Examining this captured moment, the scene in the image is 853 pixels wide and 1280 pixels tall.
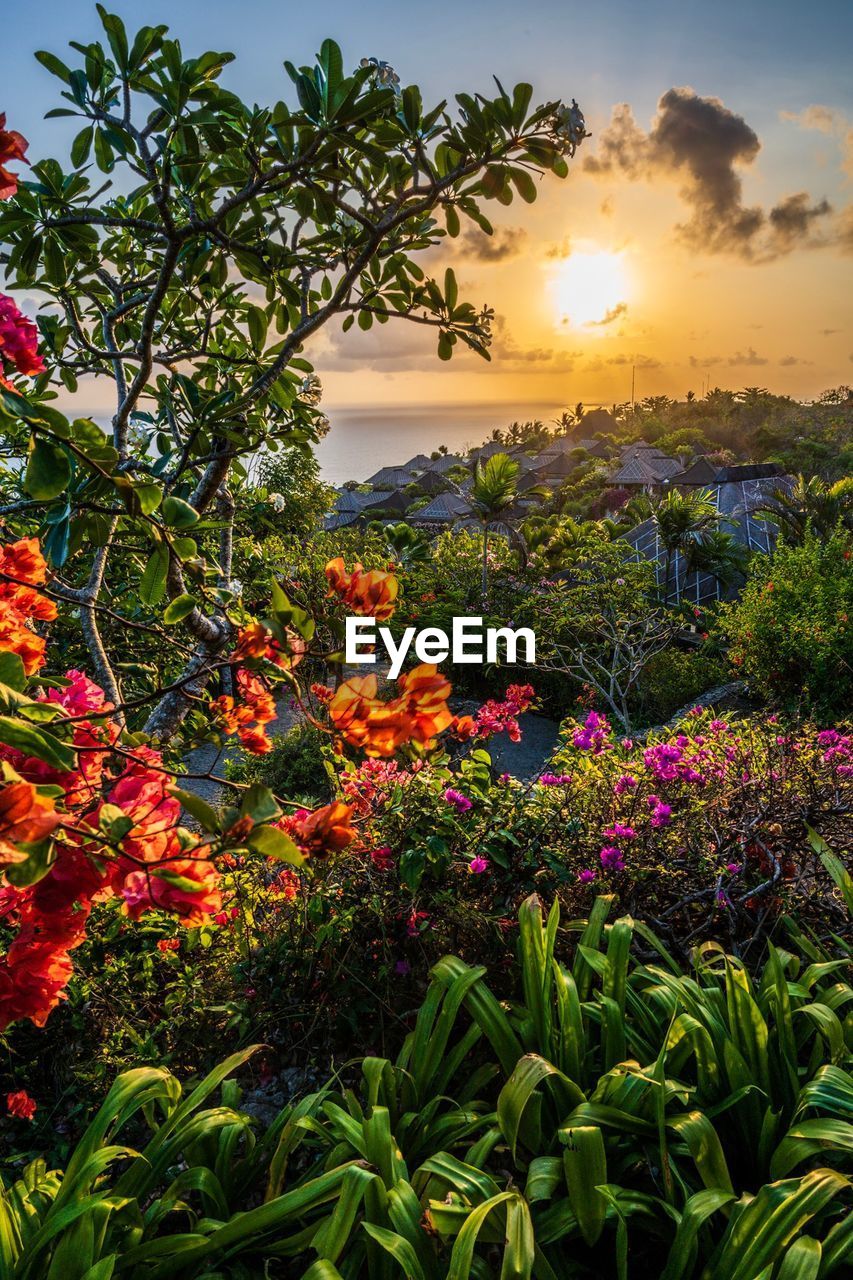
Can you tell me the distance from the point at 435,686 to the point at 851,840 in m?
2.41

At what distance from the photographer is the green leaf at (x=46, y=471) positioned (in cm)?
80

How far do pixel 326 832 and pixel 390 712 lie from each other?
183 millimetres

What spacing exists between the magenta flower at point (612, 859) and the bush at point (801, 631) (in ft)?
18.6

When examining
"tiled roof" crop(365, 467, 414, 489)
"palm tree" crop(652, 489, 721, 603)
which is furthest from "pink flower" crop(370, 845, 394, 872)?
"tiled roof" crop(365, 467, 414, 489)

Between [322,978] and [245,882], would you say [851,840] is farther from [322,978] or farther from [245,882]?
[245,882]

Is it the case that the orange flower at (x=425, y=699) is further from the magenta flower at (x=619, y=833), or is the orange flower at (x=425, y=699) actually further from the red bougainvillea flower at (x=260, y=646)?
the magenta flower at (x=619, y=833)

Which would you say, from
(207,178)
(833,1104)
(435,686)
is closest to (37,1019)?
(435,686)

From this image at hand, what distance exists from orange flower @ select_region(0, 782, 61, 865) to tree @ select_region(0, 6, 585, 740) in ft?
0.99

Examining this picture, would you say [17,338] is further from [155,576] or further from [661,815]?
[661,815]

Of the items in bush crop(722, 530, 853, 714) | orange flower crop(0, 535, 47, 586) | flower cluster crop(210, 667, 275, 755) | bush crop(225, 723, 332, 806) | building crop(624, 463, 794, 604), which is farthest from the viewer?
building crop(624, 463, 794, 604)

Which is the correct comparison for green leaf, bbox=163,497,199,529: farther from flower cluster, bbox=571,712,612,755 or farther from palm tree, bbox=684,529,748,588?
palm tree, bbox=684,529,748,588

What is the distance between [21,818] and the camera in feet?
2.27

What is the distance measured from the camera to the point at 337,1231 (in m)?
1.33

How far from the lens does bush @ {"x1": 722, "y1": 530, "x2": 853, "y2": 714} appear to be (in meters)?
7.48
